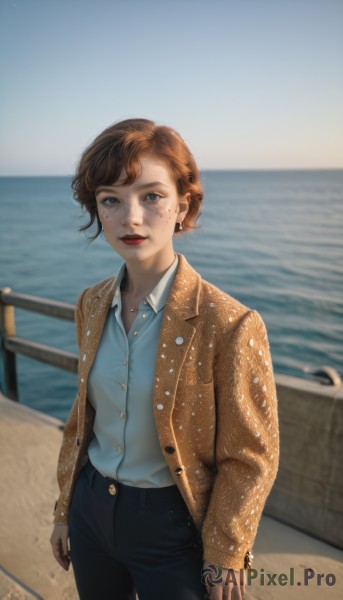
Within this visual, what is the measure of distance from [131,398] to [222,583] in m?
0.50

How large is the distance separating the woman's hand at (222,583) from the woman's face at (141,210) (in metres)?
0.81

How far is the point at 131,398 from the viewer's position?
135 cm

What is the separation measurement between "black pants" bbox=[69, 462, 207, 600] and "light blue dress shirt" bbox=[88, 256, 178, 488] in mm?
47

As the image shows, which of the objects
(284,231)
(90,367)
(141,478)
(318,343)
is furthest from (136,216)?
(284,231)

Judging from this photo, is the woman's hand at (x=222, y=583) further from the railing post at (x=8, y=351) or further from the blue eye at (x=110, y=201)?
the railing post at (x=8, y=351)

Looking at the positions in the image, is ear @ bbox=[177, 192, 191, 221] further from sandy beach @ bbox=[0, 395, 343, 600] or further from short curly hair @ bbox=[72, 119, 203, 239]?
sandy beach @ bbox=[0, 395, 343, 600]

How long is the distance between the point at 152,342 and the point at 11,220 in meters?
58.8

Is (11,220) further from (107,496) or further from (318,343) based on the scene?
(107,496)

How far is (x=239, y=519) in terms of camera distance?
1231 millimetres

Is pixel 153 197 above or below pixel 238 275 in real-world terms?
above

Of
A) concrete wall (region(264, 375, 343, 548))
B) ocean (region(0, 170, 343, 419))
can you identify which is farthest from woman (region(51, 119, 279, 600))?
concrete wall (region(264, 375, 343, 548))

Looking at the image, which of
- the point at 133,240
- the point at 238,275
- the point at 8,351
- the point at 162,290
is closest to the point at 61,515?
the point at 162,290

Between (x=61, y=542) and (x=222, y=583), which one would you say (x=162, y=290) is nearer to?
(x=222, y=583)

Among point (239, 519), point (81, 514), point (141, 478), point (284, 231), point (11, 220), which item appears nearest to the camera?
point (239, 519)
